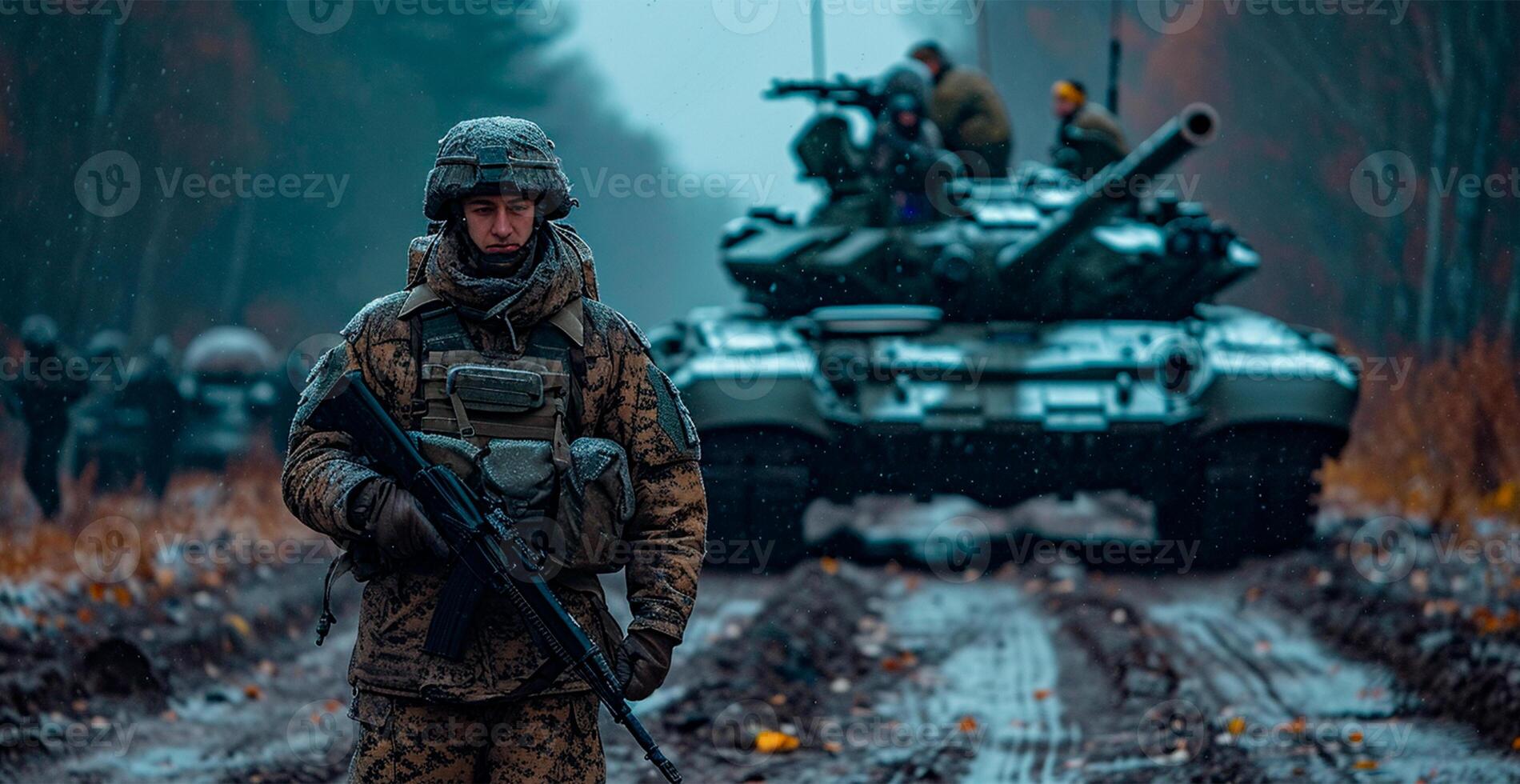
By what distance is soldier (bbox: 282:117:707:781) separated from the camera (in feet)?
10.3

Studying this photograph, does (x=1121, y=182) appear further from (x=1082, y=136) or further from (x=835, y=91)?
(x=1082, y=136)

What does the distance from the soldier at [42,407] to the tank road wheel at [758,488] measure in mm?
3536

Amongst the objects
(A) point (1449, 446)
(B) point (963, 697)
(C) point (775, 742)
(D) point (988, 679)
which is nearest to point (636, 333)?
(C) point (775, 742)

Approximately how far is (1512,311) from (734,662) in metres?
7.67

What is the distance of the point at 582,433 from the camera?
10.9ft

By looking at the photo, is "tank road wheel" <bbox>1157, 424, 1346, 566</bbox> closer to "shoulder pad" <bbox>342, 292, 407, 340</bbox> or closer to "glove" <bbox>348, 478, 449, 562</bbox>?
"shoulder pad" <bbox>342, 292, 407, 340</bbox>

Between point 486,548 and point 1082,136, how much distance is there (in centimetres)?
932

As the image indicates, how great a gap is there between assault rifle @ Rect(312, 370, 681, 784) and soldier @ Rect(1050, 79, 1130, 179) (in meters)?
8.79

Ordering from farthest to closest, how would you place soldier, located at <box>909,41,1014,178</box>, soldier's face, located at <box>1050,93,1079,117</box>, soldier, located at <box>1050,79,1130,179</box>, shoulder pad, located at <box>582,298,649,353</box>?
1. soldier's face, located at <box>1050,93,1079,117</box>
2. soldier, located at <box>1050,79,1130,179</box>
3. soldier, located at <box>909,41,1014,178</box>
4. shoulder pad, located at <box>582,298,649,353</box>

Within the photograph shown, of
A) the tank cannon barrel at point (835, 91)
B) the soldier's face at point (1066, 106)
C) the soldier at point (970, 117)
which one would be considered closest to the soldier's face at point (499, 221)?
the tank cannon barrel at point (835, 91)

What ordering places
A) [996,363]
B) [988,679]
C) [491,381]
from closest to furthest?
[491,381], [988,679], [996,363]

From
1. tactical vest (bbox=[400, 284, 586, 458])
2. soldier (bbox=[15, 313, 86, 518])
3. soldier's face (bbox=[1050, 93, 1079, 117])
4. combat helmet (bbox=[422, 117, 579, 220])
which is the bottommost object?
soldier (bbox=[15, 313, 86, 518])

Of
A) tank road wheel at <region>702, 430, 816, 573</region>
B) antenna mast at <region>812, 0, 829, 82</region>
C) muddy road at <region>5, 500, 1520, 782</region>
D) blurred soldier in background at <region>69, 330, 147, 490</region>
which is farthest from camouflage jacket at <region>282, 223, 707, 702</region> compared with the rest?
blurred soldier in background at <region>69, 330, 147, 490</region>

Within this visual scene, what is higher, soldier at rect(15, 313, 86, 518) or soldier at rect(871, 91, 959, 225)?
soldier at rect(871, 91, 959, 225)
